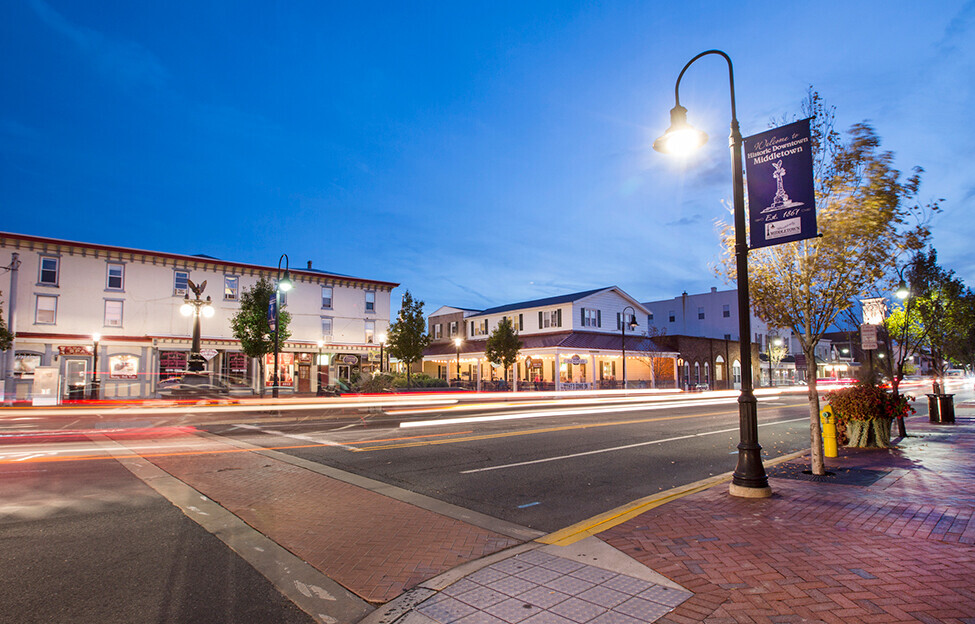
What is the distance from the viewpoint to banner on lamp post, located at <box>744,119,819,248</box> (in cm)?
729

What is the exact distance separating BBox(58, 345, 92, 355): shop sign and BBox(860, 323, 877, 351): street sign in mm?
41473

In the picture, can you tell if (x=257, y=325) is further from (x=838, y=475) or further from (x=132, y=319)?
(x=838, y=475)

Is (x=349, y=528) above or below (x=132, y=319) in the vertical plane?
below

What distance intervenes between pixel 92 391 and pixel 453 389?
68.3 feet

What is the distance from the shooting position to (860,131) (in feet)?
27.7

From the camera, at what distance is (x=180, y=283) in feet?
124

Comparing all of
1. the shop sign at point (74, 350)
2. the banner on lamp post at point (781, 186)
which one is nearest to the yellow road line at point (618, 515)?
the banner on lamp post at point (781, 186)

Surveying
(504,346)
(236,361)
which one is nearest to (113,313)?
(236,361)

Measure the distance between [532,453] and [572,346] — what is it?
28.3 m

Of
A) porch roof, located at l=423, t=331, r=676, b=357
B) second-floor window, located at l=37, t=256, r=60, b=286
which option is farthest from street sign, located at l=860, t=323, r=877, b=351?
second-floor window, located at l=37, t=256, r=60, b=286

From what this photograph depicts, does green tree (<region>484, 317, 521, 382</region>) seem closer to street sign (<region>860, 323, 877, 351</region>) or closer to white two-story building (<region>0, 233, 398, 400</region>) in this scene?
white two-story building (<region>0, 233, 398, 400</region>)

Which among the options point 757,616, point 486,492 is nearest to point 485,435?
point 486,492

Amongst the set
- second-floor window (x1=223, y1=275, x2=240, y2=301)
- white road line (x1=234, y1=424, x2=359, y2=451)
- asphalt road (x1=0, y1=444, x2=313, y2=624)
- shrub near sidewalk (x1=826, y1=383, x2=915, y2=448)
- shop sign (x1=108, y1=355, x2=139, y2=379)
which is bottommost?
white road line (x1=234, y1=424, x2=359, y2=451)

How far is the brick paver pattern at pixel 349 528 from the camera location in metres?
4.78
